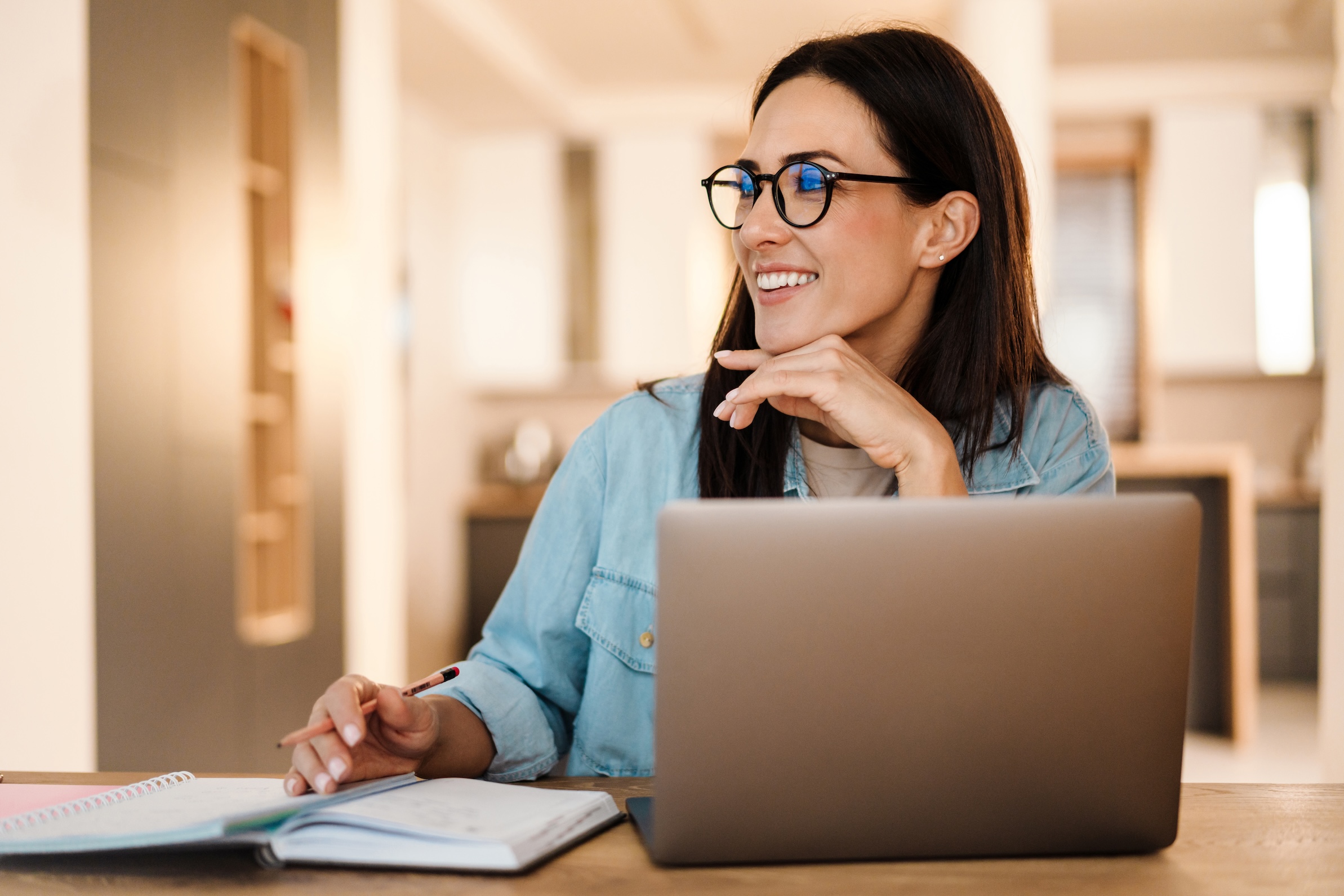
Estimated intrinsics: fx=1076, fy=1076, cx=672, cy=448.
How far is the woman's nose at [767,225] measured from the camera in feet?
3.88

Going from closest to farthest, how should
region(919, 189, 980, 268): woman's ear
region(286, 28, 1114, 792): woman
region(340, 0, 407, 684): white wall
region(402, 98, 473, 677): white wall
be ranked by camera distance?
region(286, 28, 1114, 792): woman, region(919, 189, 980, 268): woman's ear, region(340, 0, 407, 684): white wall, region(402, 98, 473, 677): white wall

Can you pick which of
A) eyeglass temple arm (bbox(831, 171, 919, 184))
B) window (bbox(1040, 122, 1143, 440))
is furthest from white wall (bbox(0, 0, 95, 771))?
window (bbox(1040, 122, 1143, 440))

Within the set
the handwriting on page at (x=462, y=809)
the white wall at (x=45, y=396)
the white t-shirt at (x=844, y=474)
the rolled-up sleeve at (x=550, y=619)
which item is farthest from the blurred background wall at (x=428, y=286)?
the handwriting on page at (x=462, y=809)

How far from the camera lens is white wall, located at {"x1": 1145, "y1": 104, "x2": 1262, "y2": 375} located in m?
5.21

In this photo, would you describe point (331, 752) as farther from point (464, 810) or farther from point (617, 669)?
point (617, 669)

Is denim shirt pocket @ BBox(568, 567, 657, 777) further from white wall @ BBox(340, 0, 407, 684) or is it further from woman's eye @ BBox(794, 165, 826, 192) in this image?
white wall @ BBox(340, 0, 407, 684)

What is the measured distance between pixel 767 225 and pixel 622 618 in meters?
0.46

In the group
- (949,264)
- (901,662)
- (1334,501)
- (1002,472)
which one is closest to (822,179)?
(949,264)

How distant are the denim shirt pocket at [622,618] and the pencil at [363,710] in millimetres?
161

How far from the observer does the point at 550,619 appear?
3.77 feet

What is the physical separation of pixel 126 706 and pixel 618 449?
1723 mm

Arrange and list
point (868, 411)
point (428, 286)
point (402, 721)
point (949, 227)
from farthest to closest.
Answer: point (428, 286), point (949, 227), point (868, 411), point (402, 721)

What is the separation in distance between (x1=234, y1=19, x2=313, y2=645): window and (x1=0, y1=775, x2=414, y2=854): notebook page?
242 cm

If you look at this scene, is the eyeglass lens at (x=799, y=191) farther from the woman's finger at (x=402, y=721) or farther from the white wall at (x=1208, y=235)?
the white wall at (x=1208, y=235)
